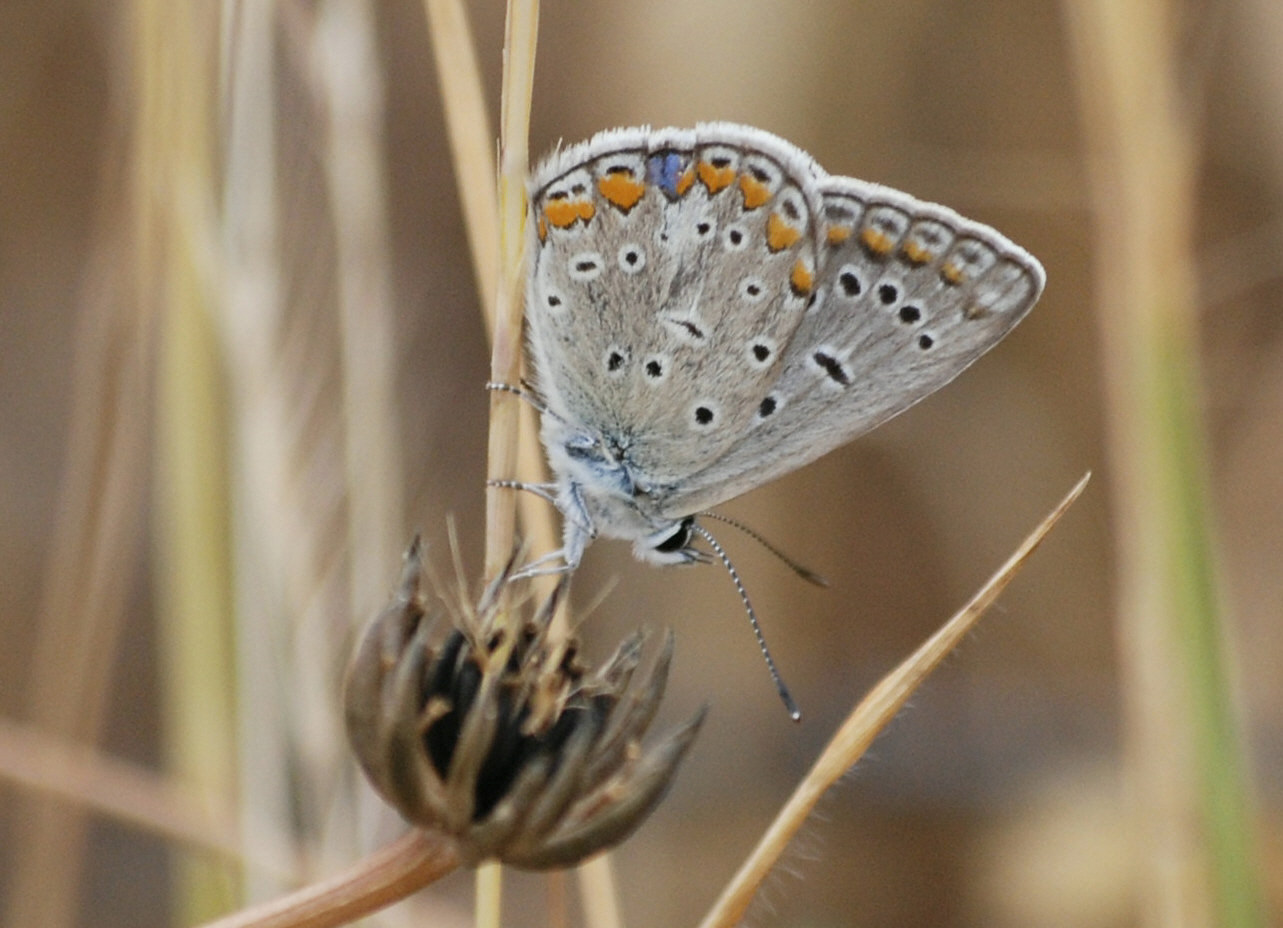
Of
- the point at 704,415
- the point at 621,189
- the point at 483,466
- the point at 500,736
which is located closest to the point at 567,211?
the point at 621,189


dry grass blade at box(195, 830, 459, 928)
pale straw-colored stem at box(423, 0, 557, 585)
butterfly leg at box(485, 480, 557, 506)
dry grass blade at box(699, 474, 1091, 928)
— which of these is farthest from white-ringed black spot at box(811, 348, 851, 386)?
dry grass blade at box(195, 830, 459, 928)

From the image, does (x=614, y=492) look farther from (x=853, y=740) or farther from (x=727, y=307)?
(x=853, y=740)

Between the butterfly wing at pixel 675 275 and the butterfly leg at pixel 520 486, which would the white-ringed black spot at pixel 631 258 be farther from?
the butterfly leg at pixel 520 486

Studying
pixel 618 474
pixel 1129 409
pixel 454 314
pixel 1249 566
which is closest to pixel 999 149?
pixel 1249 566

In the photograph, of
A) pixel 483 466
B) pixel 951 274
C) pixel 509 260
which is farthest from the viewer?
pixel 483 466

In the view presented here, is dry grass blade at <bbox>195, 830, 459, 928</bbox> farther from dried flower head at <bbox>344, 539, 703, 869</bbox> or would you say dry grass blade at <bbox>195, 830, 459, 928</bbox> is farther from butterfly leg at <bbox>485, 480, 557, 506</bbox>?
butterfly leg at <bbox>485, 480, 557, 506</bbox>

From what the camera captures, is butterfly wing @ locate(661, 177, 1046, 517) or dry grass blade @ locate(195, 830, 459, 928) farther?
butterfly wing @ locate(661, 177, 1046, 517)
